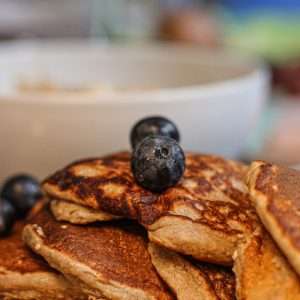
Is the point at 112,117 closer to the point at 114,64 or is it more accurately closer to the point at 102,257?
the point at 102,257

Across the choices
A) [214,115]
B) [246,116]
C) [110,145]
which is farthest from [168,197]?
[246,116]

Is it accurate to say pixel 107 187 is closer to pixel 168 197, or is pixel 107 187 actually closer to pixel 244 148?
pixel 168 197

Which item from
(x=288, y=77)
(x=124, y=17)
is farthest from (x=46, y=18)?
(x=288, y=77)

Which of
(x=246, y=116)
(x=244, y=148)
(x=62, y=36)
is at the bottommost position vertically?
(x=62, y=36)

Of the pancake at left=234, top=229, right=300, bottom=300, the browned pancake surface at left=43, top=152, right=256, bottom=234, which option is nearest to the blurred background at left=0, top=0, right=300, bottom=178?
the browned pancake surface at left=43, top=152, right=256, bottom=234

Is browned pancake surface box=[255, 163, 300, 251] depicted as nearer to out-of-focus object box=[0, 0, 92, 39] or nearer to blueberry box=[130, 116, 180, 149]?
blueberry box=[130, 116, 180, 149]

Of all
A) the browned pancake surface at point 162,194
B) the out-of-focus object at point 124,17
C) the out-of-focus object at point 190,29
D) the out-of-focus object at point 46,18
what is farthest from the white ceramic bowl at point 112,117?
the out-of-focus object at point 46,18
